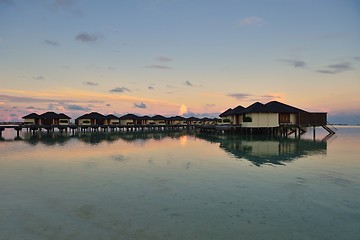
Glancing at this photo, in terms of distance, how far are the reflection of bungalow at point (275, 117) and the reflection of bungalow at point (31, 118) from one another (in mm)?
43953

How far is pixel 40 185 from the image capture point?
11305 millimetres

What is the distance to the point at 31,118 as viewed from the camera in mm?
55781

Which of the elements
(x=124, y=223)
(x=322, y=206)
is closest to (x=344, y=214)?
(x=322, y=206)

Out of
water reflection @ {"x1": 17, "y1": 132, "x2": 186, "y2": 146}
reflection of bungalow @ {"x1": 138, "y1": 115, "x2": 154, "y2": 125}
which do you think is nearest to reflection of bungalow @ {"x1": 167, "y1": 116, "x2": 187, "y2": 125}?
reflection of bungalow @ {"x1": 138, "y1": 115, "x2": 154, "y2": 125}

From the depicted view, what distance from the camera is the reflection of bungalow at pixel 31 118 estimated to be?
55562 mm

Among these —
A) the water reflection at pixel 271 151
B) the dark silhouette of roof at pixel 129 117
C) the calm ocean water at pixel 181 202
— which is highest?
the dark silhouette of roof at pixel 129 117

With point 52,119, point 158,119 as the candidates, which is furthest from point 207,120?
point 52,119

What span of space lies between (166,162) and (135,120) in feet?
181

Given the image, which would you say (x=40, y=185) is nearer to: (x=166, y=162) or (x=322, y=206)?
(x=166, y=162)

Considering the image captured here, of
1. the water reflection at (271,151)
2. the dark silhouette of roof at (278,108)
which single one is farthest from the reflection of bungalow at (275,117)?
the water reflection at (271,151)

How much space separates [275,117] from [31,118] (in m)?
49.6

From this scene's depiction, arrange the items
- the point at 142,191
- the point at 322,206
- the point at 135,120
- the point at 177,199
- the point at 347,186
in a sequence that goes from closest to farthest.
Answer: the point at 322,206 → the point at 177,199 → the point at 142,191 → the point at 347,186 → the point at 135,120

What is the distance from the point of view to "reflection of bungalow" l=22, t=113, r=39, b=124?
5556 centimetres

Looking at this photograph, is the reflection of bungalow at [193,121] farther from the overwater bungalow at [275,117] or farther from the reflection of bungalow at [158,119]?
the overwater bungalow at [275,117]
